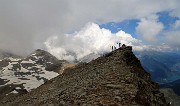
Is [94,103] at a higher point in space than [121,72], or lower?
lower

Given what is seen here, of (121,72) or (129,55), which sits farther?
(129,55)

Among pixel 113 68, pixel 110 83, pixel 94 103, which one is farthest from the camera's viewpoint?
pixel 113 68

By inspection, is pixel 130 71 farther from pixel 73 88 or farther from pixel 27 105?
pixel 27 105

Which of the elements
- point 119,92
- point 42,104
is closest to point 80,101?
point 119,92

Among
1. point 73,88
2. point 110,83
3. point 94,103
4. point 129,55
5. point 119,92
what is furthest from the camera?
point 129,55

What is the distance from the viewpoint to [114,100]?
2564cm

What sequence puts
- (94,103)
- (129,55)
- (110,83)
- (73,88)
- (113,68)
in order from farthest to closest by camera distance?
(129,55) < (113,68) < (73,88) < (110,83) < (94,103)

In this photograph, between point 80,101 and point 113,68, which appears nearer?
point 80,101

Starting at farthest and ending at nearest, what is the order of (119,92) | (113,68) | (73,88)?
(113,68), (73,88), (119,92)

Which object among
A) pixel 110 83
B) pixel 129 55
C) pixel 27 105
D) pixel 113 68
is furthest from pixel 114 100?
pixel 129 55

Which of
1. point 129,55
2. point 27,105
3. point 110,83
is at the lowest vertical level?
point 27,105

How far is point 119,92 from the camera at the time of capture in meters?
27.4

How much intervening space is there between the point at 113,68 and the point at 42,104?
9282 mm

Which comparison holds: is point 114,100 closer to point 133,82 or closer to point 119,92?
point 119,92
